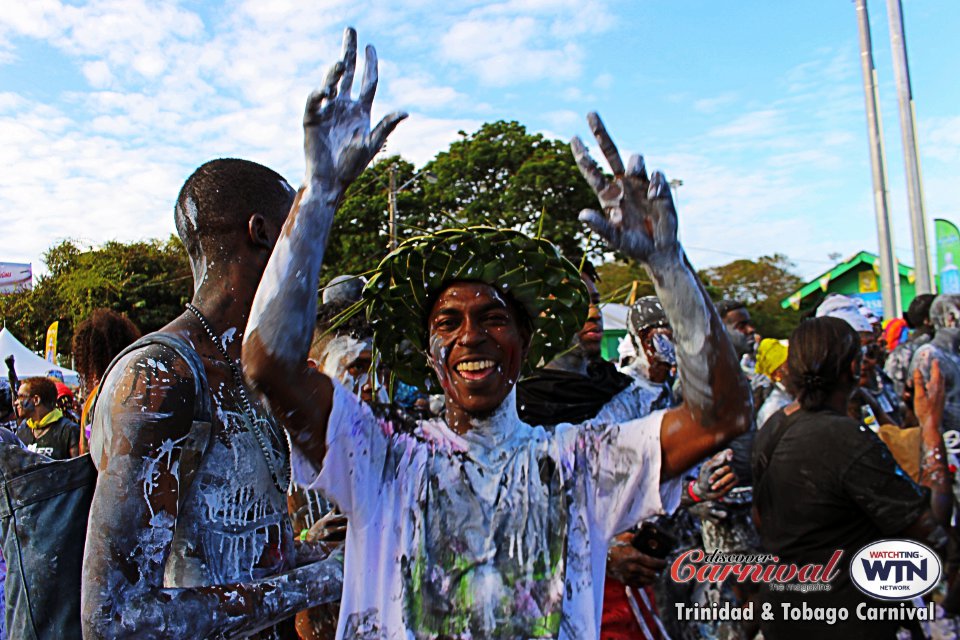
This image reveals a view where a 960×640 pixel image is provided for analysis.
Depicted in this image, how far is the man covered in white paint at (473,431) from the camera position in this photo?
1.68 metres

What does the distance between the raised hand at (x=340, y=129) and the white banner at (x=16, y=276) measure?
72.1ft

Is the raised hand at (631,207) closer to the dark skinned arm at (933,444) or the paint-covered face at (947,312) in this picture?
the dark skinned arm at (933,444)

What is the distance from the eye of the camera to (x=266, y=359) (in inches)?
63.6

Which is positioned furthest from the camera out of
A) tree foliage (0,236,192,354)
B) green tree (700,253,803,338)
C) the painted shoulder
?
green tree (700,253,803,338)

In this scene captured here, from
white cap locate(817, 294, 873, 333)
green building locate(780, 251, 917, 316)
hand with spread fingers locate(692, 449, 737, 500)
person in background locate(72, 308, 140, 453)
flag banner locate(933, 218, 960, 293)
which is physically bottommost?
hand with spread fingers locate(692, 449, 737, 500)

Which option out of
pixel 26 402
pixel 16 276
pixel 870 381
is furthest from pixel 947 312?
pixel 16 276

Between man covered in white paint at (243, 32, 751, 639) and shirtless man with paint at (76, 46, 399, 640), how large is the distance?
0.23 feet

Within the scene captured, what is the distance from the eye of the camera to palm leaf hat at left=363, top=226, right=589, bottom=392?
2.07 meters

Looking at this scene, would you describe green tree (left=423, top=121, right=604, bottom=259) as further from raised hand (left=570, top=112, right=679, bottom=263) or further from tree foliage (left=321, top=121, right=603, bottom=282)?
raised hand (left=570, top=112, right=679, bottom=263)

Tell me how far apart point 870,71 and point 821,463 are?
1043 centimetres

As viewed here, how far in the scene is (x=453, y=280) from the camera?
210 cm

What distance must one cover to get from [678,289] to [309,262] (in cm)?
84

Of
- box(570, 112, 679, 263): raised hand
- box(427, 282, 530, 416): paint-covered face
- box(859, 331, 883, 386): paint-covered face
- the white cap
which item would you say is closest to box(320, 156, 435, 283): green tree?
the white cap

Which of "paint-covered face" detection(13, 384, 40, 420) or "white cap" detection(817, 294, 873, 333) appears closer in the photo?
"white cap" detection(817, 294, 873, 333)
